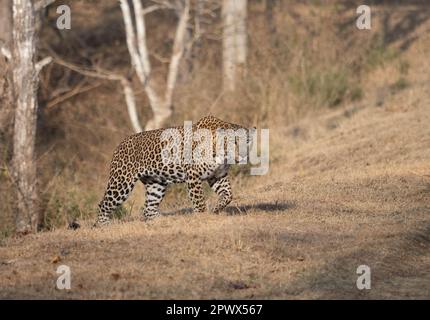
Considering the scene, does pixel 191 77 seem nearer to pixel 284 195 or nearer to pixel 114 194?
pixel 284 195

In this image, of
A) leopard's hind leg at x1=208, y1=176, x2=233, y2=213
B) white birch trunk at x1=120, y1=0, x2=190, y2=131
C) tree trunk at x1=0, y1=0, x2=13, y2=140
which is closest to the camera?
leopard's hind leg at x1=208, y1=176, x2=233, y2=213

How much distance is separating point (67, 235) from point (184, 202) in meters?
4.02

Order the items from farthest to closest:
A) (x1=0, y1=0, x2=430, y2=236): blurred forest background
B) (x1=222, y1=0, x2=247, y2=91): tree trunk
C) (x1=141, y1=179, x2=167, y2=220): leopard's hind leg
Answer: (x1=222, y1=0, x2=247, y2=91): tree trunk < (x1=0, y1=0, x2=430, y2=236): blurred forest background < (x1=141, y1=179, x2=167, y2=220): leopard's hind leg

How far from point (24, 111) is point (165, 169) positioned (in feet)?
17.0

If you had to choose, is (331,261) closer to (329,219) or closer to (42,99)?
(329,219)

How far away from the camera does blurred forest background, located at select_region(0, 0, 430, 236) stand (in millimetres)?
18219

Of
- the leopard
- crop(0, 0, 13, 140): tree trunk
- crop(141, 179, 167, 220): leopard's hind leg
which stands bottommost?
crop(141, 179, 167, 220): leopard's hind leg

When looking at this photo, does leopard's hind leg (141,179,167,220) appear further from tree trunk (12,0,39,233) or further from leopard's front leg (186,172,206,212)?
tree trunk (12,0,39,233)

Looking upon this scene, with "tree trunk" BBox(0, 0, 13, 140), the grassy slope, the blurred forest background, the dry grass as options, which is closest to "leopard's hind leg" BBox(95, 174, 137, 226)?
the dry grass

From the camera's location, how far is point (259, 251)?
32.7 ft

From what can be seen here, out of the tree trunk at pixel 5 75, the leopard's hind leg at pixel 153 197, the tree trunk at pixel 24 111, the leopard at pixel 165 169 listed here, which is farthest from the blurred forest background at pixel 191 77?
the leopard at pixel 165 169

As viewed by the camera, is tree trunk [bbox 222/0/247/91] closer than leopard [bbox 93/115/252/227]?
No

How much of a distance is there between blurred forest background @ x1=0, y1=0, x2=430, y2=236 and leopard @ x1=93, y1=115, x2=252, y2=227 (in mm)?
3765

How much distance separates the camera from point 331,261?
977 cm
